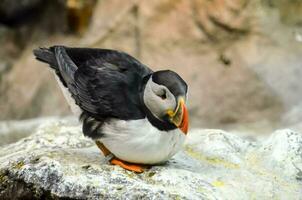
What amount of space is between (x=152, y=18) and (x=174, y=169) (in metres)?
3.11

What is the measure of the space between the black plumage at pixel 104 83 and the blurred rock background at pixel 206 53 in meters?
2.39

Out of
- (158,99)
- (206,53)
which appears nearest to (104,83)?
(158,99)

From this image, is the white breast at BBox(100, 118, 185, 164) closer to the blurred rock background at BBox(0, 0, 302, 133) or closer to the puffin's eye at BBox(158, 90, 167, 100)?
the puffin's eye at BBox(158, 90, 167, 100)

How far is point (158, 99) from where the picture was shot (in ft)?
10.6

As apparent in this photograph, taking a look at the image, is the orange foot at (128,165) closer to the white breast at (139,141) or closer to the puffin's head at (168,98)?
the white breast at (139,141)

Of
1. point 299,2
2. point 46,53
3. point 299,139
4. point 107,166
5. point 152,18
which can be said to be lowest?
point 107,166

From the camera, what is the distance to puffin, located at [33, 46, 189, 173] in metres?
3.21

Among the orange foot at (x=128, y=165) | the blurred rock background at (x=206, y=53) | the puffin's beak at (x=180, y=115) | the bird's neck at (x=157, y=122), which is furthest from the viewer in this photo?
the blurred rock background at (x=206, y=53)

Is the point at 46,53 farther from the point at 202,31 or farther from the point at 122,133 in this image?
the point at 202,31

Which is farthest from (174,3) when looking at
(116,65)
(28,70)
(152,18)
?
(116,65)

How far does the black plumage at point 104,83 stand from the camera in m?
3.30

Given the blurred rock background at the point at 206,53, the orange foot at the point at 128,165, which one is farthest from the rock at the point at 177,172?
the blurred rock background at the point at 206,53

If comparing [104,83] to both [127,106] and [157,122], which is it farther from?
[157,122]

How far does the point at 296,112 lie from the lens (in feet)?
19.2
